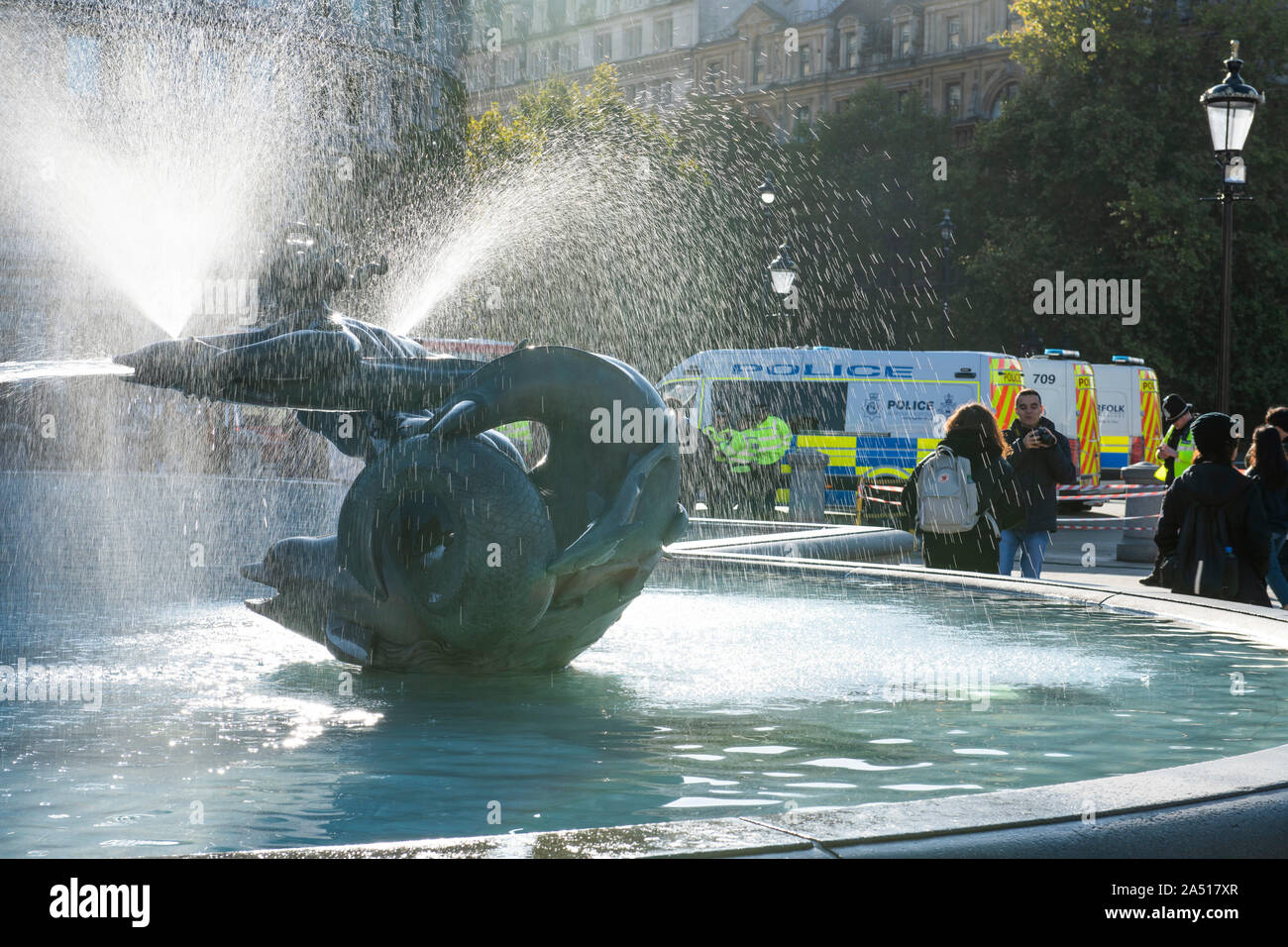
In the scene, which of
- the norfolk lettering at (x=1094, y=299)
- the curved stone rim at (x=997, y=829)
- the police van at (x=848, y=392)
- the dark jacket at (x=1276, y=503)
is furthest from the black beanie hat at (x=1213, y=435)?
the norfolk lettering at (x=1094, y=299)

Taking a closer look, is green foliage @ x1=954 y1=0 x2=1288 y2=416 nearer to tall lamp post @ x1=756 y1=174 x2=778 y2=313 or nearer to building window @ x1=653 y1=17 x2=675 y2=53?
tall lamp post @ x1=756 y1=174 x2=778 y2=313

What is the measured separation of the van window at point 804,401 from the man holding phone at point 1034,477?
1333 cm

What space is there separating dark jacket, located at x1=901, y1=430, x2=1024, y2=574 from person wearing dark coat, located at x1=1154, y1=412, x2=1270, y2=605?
4.50 feet

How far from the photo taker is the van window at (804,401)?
24000mm

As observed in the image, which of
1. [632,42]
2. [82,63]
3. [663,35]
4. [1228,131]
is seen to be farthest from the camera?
[632,42]

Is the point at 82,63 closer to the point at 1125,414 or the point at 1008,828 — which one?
the point at 1125,414

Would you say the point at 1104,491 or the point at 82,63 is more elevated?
the point at 82,63

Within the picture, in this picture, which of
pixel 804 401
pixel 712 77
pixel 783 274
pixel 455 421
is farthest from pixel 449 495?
pixel 712 77

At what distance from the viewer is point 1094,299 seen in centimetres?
3556

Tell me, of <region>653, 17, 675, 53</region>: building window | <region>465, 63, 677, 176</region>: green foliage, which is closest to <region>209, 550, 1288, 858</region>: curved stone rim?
<region>465, 63, 677, 176</region>: green foliage

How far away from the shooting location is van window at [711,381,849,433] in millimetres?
24000

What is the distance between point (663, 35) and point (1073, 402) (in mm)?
53010
